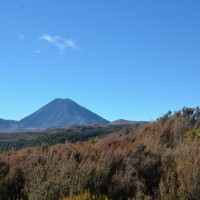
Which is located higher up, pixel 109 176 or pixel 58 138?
pixel 58 138

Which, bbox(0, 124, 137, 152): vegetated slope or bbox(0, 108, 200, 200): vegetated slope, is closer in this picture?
bbox(0, 108, 200, 200): vegetated slope

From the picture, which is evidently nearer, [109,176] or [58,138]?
[109,176]

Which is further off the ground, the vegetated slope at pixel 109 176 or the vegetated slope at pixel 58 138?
the vegetated slope at pixel 58 138

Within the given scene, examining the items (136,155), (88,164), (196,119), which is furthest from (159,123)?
(88,164)

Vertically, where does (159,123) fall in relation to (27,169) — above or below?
above

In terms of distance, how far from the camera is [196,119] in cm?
1741

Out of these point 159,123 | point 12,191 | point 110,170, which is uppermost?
point 159,123

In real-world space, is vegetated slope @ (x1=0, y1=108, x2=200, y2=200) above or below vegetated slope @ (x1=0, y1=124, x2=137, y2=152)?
below

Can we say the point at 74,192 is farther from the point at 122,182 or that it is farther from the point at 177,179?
the point at 177,179

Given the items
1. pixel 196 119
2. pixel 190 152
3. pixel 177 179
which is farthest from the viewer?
pixel 196 119

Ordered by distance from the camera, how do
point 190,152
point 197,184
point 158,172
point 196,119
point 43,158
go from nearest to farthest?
point 197,184
point 158,172
point 190,152
point 43,158
point 196,119

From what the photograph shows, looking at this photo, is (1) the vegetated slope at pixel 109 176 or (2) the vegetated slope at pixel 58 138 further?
(2) the vegetated slope at pixel 58 138

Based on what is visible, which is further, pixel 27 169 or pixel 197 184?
pixel 27 169

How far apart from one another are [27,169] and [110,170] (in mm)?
1904
